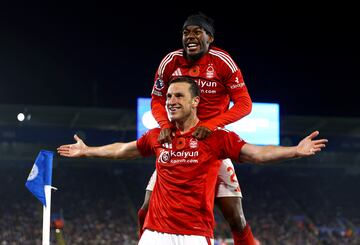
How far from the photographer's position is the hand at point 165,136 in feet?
16.0

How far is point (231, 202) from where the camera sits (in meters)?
5.77

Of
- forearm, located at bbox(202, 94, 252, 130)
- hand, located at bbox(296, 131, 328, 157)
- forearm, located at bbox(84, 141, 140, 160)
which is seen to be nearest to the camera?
hand, located at bbox(296, 131, 328, 157)

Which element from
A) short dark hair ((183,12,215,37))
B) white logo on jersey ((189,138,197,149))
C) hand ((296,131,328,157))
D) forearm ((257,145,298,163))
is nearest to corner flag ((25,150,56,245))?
white logo on jersey ((189,138,197,149))

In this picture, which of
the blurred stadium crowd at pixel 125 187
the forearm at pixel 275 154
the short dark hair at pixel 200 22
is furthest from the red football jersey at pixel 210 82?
the blurred stadium crowd at pixel 125 187

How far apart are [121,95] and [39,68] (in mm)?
2933

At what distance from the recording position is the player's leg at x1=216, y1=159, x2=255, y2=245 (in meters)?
5.75

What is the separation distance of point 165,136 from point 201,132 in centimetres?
25

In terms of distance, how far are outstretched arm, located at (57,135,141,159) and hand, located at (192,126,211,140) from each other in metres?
0.52

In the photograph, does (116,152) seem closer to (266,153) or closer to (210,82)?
(210,82)

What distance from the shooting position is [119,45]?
22844 mm

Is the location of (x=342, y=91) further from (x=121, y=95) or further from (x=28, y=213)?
(x=28, y=213)

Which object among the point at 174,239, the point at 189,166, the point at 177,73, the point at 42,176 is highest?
the point at 177,73

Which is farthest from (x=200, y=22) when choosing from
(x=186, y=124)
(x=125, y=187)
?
(x=125, y=187)

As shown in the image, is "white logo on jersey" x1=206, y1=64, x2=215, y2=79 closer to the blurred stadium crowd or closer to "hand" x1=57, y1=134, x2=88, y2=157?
"hand" x1=57, y1=134, x2=88, y2=157
